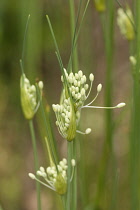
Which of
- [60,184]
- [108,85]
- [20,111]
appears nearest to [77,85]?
[60,184]

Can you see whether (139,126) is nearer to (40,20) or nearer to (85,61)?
(85,61)

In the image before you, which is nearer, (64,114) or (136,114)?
(64,114)

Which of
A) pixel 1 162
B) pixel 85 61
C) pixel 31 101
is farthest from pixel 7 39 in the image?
pixel 31 101

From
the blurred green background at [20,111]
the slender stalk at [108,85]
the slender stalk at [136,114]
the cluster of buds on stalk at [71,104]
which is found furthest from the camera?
the blurred green background at [20,111]

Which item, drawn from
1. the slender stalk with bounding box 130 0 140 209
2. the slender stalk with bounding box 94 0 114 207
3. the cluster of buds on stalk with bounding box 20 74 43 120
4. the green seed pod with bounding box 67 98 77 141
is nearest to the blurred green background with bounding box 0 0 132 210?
the slender stalk with bounding box 94 0 114 207

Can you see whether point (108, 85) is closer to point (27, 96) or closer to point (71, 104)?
point (27, 96)

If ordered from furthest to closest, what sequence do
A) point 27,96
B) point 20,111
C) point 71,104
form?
point 20,111 → point 27,96 → point 71,104

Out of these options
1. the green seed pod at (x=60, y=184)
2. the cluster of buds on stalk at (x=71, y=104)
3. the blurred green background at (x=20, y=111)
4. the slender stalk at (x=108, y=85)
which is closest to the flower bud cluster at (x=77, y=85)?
the cluster of buds on stalk at (x=71, y=104)

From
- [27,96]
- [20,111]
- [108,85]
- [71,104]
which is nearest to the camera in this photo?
[71,104]

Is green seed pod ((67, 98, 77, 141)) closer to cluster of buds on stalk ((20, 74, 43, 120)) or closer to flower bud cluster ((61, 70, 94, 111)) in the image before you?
flower bud cluster ((61, 70, 94, 111))

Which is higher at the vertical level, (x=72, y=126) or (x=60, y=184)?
(x=72, y=126)

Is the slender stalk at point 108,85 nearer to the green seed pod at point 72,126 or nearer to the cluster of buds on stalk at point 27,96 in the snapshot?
the cluster of buds on stalk at point 27,96
